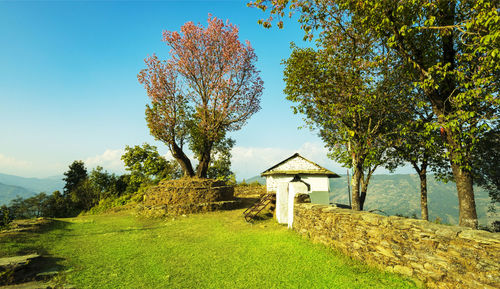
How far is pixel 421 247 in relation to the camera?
208 inches

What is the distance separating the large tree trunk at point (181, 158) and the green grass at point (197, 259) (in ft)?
26.5

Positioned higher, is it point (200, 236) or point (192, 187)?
point (192, 187)

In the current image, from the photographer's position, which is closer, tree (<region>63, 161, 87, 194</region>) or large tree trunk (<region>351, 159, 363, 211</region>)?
large tree trunk (<region>351, 159, 363, 211</region>)

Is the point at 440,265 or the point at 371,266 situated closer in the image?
the point at 440,265

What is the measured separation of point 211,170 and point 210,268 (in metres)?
29.7

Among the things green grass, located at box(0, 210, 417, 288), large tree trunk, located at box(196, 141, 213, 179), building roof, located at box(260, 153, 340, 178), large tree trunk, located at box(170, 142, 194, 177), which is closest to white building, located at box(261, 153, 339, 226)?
building roof, located at box(260, 153, 340, 178)

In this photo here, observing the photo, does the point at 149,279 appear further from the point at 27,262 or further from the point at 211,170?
the point at 211,170

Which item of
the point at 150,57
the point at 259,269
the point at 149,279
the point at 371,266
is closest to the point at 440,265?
the point at 371,266

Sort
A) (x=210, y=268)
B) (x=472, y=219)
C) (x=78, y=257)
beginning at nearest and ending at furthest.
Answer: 1. (x=210, y=268)
2. (x=78, y=257)
3. (x=472, y=219)

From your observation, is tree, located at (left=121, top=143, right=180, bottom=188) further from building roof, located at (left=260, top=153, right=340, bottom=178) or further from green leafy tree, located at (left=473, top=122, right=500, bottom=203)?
green leafy tree, located at (left=473, top=122, right=500, bottom=203)

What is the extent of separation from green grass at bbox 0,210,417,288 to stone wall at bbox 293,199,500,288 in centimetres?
41

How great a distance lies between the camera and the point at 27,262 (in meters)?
5.98

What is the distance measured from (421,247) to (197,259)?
643 centimetres

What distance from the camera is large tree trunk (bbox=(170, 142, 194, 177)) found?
18.9 meters
